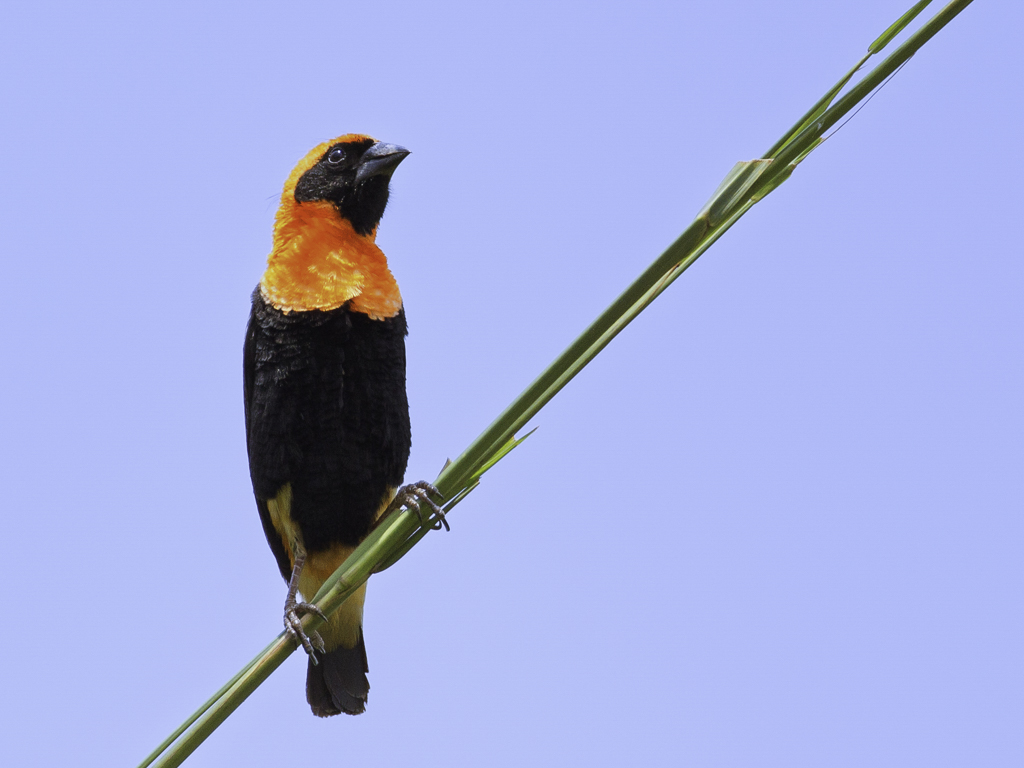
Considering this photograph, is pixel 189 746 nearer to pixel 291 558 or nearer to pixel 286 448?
pixel 286 448

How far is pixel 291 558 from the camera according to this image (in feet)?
13.5

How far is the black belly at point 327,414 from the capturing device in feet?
12.3

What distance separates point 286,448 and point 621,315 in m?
2.45

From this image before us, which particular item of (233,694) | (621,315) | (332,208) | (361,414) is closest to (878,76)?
(621,315)

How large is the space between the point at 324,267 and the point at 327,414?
0.57 meters

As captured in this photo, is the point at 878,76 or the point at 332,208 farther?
the point at 332,208

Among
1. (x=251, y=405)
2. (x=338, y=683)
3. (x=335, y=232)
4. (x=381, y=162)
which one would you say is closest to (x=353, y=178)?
(x=381, y=162)

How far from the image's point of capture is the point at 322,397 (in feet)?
12.3

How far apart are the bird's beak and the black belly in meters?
0.78

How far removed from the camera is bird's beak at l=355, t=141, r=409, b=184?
433cm

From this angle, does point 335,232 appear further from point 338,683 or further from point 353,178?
point 338,683

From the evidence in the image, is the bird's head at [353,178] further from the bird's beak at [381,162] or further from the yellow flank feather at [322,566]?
the yellow flank feather at [322,566]

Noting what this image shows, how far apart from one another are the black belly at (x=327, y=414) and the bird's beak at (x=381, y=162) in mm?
784

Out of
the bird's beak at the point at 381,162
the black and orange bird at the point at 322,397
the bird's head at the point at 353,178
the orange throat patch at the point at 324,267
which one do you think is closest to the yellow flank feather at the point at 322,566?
the black and orange bird at the point at 322,397
